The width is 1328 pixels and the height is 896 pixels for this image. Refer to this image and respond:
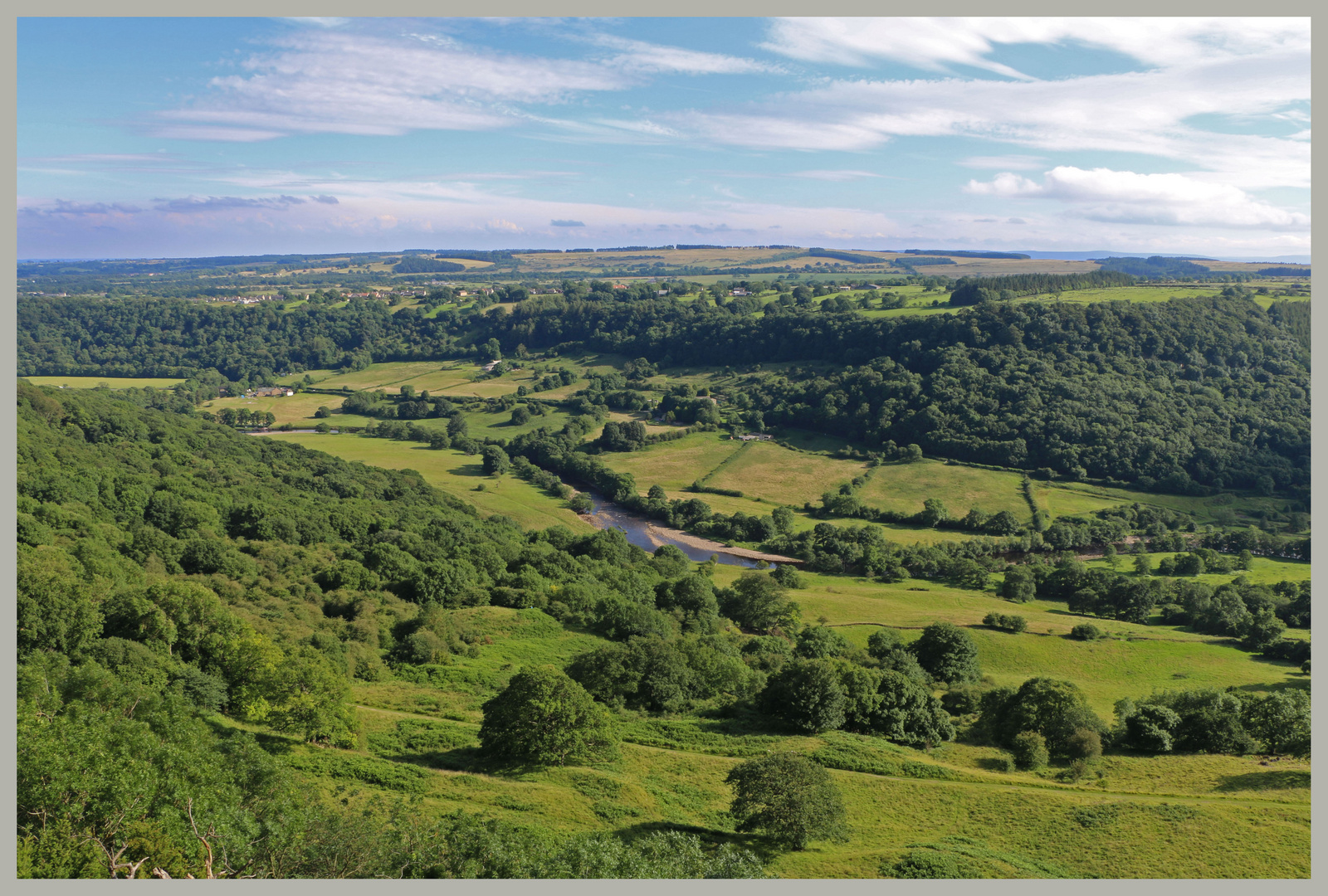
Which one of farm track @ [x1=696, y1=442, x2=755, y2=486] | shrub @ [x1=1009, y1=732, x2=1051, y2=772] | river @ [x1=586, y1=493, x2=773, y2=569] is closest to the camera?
shrub @ [x1=1009, y1=732, x2=1051, y2=772]

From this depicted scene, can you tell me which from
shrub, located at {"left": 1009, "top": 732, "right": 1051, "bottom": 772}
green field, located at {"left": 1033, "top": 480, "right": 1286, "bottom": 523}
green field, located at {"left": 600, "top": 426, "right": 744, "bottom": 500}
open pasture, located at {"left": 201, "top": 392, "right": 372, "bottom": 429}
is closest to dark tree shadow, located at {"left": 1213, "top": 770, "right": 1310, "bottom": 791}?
shrub, located at {"left": 1009, "top": 732, "right": 1051, "bottom": 772}

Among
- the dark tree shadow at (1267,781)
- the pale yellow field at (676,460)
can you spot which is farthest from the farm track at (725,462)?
the dark tree shadow at (1267,781)

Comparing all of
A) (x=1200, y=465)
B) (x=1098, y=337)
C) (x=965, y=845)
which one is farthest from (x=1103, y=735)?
(x=1098, y=337)

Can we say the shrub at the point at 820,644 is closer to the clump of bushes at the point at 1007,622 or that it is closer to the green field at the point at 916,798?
the green field at the point at 916,798

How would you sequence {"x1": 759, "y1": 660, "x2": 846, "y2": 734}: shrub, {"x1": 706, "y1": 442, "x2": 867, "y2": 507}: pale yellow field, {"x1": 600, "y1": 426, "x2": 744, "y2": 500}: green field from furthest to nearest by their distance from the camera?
{"x1": 600, "y1": 426, "x2": 744, "y2": 500}: green field < {"x1": 706, "y1": 442, "x2": 867, "y2": 507}: pale yellow field < {"x1": 759, "y1": 660, "x2": 846, "y2": 734}: shrub

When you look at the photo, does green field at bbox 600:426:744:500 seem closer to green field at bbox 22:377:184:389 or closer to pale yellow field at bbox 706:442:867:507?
pale yellow field at bbox 706:442:867:507

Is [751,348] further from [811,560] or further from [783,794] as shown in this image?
[783,794]

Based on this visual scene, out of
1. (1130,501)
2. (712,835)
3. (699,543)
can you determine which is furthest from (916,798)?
(1130,501)
